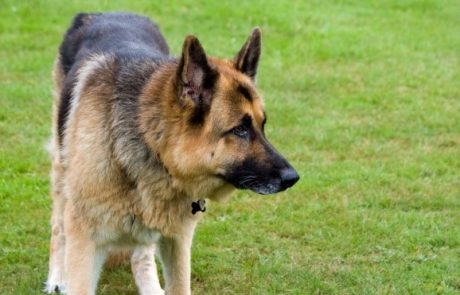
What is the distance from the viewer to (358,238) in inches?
283

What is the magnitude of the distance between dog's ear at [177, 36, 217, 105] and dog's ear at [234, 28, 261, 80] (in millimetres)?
360

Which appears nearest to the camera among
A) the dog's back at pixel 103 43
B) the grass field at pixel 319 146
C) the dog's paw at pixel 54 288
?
the dog's back at pixel 103 43

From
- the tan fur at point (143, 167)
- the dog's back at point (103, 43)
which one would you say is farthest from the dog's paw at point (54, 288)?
the dog's back at point (103, 43)

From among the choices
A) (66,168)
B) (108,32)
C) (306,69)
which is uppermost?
(108,32)

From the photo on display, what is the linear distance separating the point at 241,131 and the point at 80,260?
4.45ft

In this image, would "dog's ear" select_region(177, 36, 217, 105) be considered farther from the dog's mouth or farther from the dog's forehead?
the dog's mouth

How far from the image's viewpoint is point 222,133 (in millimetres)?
4957

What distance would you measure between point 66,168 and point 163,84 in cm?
91

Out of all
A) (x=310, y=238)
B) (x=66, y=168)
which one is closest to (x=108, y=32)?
(x=66, y=168)

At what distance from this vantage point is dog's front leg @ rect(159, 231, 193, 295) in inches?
228

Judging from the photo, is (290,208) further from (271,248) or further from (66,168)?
(66,168)

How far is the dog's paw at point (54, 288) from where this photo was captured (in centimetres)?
625

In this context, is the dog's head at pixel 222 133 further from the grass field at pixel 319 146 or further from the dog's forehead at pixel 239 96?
the grass field at pixel 319 146

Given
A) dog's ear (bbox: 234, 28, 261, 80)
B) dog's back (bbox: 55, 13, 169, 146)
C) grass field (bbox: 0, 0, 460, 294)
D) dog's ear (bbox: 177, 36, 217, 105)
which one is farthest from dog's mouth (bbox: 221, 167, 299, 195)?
grass field (bbox: 0, 0, 460, 294)
